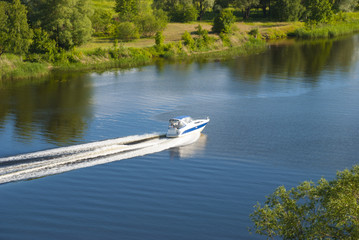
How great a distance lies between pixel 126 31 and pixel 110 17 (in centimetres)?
1047

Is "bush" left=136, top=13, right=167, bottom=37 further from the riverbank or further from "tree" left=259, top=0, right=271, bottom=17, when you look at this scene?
"tree" left=259, top=0, right=271, bottom=17

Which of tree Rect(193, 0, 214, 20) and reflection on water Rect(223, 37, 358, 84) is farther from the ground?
tree Rect(193, 0, 214, 20)

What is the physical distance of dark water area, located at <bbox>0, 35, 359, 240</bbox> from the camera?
3080cm

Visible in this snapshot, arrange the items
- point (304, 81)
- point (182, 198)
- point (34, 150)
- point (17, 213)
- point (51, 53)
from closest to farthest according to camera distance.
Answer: point (17, 213), point (182, 198), point (34, 150), point (304, 81), point (51, 53)

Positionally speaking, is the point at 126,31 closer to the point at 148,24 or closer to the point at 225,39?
the point at 148,24

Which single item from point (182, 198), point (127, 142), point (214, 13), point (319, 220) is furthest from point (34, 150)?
point (214, 13)

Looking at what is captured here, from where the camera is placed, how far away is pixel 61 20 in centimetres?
8400

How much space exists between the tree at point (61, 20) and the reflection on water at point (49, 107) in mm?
9646

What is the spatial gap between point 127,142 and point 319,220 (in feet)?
79.0

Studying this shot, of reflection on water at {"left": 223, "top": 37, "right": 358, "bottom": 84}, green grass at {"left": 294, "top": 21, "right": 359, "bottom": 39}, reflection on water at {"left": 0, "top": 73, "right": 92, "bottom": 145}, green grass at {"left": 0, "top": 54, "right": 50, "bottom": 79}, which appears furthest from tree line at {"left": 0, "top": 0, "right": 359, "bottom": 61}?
reflection on water at {"left": 223, "top": 37, "right": 358, "bottom": 84}

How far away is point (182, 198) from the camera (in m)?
33.6

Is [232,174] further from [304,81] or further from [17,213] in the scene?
[304,81]

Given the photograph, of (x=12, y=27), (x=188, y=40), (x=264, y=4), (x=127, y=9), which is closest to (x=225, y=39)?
(x=188, y=40)

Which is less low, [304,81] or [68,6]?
[68,6]
